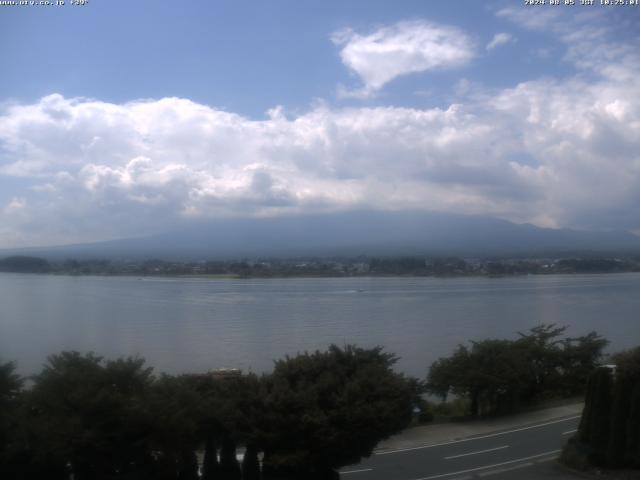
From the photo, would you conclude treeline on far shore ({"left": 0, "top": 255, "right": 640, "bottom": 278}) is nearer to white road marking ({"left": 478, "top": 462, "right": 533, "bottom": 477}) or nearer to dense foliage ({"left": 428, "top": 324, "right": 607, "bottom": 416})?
dense foliage ({"left": 428, "top": 324, "right": 607, "bottom": 416})

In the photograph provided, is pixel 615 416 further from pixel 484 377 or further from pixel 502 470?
pixel 484 377

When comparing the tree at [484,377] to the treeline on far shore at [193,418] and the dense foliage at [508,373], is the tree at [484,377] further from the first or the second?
the treeline on far shore at [193,418]

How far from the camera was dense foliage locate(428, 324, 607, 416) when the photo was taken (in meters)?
15.4

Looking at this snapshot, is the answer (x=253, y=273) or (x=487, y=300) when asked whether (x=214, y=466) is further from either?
(x=253, y=273)

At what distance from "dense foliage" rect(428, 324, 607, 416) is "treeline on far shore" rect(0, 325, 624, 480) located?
6391mm

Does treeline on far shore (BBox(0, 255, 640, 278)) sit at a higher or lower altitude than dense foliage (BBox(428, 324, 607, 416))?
higher

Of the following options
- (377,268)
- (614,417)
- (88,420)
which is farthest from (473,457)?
(377,268)

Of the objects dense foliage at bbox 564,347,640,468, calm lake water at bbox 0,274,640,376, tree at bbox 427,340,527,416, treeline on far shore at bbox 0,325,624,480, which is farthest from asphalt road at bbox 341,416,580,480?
calm lake water at bbox 0,274,640,376

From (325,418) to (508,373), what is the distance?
27.5 feet

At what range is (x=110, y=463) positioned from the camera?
295 inches

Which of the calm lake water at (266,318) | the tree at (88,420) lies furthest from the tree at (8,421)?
the calm lake water at (266,318)

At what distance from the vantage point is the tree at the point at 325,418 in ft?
26.7

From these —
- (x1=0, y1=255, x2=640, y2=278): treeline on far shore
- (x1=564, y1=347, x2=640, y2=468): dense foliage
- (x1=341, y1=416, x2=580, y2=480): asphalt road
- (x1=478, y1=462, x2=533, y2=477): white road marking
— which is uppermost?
(x1=0, y1=255, x2=640, y2=278): treeline on far shore

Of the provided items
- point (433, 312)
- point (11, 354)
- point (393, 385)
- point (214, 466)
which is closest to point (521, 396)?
point (393, 385)
